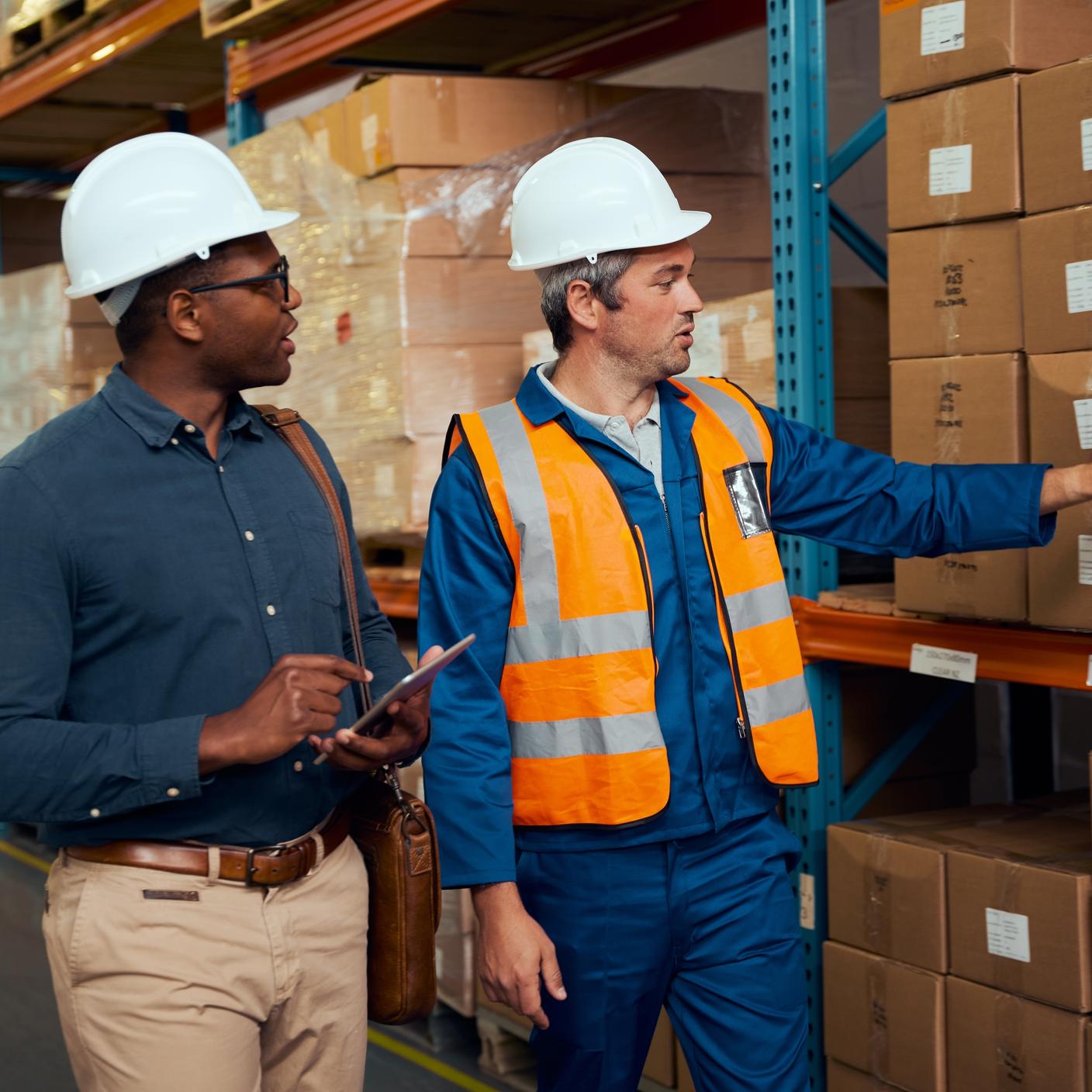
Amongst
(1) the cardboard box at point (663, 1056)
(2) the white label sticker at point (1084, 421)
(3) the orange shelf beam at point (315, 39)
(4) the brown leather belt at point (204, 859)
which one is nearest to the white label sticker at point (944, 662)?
(2) the white label sticker at point (1084, 421)

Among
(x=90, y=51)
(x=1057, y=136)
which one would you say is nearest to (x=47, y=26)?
(x=90, y=51)

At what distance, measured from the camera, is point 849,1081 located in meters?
3.26

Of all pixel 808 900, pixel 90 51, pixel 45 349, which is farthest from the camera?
pixel 45 349

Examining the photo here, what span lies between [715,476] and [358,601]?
2.08ft

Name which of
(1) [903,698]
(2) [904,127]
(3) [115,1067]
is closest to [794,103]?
(2) [904,127]

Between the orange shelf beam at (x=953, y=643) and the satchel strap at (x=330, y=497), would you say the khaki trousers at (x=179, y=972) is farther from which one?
the orange shelf beam at (x=953, y=643)

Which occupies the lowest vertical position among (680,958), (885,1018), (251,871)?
(885,1018)

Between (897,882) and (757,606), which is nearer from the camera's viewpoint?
(757,606)

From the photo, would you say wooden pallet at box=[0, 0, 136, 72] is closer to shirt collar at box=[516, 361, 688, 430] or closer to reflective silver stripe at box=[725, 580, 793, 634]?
shirt collar at box=[516, 361, 688, 430]

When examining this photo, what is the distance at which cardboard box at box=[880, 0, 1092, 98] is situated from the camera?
8.59 ft

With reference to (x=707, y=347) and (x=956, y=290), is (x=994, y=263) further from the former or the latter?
(x=707, y=347)

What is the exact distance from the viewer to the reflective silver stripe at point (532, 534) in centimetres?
235

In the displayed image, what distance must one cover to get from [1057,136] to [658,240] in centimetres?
75

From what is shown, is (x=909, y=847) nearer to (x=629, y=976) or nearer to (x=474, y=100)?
(x=629, y=976)
